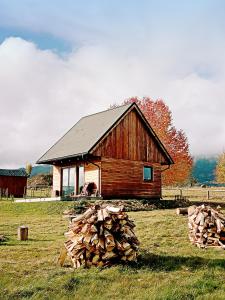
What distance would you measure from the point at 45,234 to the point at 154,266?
23.8 ft

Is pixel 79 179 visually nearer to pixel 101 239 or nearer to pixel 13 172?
pixel 13 172

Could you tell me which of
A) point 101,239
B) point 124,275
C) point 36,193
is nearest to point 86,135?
point 36,193

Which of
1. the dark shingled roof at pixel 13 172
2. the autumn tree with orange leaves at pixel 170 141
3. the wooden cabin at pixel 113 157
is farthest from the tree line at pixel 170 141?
the dark shingled roof at pixel 13 172

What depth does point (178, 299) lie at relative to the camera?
7.84 meters

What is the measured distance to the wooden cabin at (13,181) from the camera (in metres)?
44.2

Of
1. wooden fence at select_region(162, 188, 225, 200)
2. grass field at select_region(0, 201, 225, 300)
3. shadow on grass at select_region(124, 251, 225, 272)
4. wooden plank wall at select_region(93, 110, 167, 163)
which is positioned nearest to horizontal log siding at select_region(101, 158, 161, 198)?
wooden plank wall at select_region(93, 110, 167, 163)

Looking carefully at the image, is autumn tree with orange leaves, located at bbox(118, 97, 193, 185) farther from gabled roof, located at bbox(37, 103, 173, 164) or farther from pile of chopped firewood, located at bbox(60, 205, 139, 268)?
pile of chopped firewood, located at bbox(60, 205, 139, 268)

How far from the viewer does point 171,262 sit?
10562 millimetres

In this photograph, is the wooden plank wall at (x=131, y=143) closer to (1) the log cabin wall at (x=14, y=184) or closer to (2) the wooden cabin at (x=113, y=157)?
(2) the wooden cabin at (x=113, y=157)

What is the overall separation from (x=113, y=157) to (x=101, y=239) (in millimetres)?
20487

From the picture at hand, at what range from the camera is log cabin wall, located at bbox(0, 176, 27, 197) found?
4416cm

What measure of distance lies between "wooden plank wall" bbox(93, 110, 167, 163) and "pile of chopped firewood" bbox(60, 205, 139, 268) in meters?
18.6

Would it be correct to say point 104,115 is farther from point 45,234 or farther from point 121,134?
point 45,234

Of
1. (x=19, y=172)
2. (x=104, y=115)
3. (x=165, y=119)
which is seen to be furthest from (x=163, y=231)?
(x=19, y=172)
